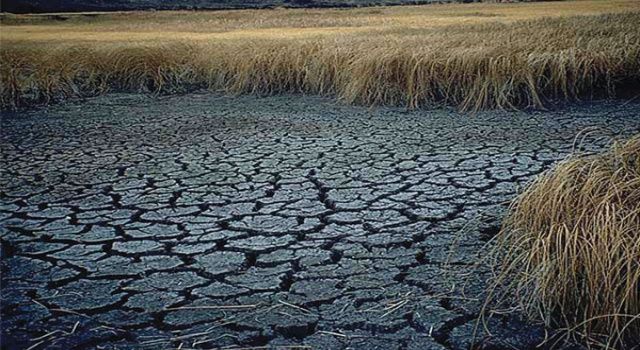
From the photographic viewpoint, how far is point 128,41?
7.52 meters

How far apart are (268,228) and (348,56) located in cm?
362

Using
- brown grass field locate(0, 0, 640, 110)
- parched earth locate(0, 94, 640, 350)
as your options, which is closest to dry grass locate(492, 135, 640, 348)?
parched earth locate(0, 94, 640, 350)

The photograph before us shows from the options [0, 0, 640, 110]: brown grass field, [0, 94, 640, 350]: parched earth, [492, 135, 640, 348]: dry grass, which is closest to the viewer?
[492, 135, 640, 348]: dry grass

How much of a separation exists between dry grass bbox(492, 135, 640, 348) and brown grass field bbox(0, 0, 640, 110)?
2.99 meters

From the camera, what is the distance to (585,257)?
1.60 metres

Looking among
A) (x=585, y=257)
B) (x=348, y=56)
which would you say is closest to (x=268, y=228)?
(x=585, y=257)

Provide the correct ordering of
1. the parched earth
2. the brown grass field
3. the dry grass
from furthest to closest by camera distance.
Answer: the brown grass field, the parched earth, the dry grass

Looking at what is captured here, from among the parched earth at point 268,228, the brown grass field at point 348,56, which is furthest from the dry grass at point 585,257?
the brown grass field at point 348,56

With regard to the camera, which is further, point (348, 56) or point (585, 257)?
point (348, 56)

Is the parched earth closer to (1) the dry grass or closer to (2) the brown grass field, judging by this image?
(1) the dry grass

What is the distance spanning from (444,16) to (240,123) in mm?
5903

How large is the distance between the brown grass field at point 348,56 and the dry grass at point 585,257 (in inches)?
118

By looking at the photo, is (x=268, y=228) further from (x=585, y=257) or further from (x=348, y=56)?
(x=348, y=56)

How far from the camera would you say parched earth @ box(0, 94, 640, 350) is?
1669 millimetres
